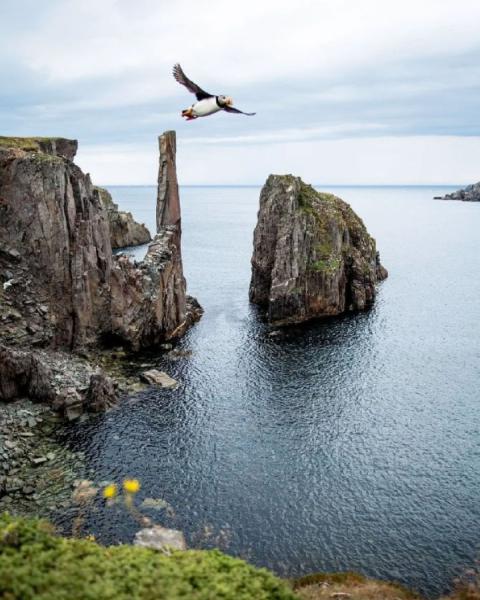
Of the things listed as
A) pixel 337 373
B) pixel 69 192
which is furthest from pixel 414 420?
pixel 69 192

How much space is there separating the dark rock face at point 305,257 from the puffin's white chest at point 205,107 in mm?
81721

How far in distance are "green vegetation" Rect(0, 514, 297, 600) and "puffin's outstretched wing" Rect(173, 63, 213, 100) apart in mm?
20051

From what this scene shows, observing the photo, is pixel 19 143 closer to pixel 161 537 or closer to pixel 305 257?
pixel 305 257

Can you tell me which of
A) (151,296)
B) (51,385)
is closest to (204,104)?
(51,385)

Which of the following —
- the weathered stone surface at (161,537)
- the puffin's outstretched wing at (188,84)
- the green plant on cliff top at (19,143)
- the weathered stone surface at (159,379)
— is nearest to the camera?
the puffin's outstretched wing at (188,84)

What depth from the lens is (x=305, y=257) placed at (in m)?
101

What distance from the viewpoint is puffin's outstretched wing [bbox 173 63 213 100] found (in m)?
17.3

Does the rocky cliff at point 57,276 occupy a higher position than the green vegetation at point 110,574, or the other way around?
the rocky cliff at point 57,276

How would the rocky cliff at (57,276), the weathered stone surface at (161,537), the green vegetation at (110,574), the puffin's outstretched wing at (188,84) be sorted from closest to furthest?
the puffin's outstretched wing at (188,84)
the green vegetation at (110,574)
the weathered stone surface at (161,537)
the rocky cliff at (57,276)

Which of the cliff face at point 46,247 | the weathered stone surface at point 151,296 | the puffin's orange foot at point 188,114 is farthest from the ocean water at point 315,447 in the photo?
the puffin's orange foot at point 188,114

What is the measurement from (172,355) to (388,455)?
36.7 metres

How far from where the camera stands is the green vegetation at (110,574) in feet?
71.8

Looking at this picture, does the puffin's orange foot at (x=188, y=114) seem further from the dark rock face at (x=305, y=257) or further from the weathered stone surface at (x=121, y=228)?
the weathered stone surface at (x=121, y=228)

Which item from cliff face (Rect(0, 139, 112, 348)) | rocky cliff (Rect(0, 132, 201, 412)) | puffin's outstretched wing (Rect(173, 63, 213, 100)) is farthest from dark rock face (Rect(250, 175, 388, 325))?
puffin's outstretched wing (Rect(173, 63, 213, 100))
